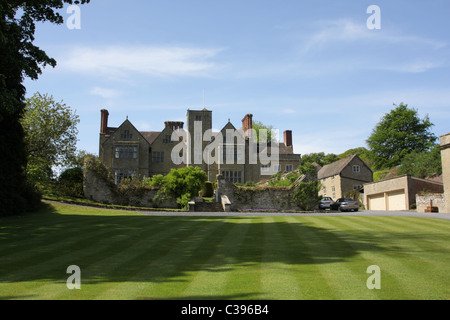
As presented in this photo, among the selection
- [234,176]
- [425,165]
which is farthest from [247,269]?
[425,165]

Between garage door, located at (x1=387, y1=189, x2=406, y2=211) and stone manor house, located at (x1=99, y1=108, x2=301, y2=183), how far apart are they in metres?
18.6

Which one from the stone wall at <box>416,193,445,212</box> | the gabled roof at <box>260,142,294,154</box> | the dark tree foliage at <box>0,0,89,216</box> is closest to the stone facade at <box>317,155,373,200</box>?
the gabled roof at <box>260,142,294,154</box>

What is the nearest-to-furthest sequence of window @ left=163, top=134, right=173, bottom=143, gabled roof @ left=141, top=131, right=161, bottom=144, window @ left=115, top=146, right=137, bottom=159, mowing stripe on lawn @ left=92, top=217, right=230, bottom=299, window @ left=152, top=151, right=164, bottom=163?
mowing stripe on lawn @ left=92, top=217, right=230, bottom=299
window @ left=115, top=146, right=137, bottom=159
window @ left=152, top=151, right=164, bottom=163
window @ left=163, top=134, right=173, bottom=143
gabled roof @ left=141, top=131, right=161, bottom=144

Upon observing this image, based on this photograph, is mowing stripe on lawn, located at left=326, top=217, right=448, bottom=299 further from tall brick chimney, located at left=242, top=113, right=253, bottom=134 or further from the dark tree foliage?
tall brick chimney, located at left=242, top=113, right=253, bottom=134

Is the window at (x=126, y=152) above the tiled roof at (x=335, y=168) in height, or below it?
above

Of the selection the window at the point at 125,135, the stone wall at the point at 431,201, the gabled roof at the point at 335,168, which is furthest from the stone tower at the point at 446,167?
the window at the point at 125,135

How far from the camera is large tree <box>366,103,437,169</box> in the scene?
6262cm

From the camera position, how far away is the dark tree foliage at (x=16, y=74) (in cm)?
1446

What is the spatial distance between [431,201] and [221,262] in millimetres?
29255

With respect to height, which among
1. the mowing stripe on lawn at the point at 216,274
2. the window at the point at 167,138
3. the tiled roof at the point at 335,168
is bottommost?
the mowing stripe on lawn at the point at 216,274

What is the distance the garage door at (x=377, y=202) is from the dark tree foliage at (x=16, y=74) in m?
36.7

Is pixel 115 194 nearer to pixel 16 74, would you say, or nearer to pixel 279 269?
pixel 16 74

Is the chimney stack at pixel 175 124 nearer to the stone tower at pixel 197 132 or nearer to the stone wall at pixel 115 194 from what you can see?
the stone tower at pixel 197 132

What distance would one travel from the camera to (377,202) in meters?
44.9
